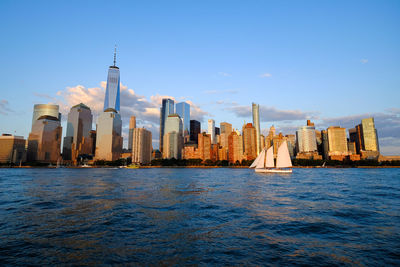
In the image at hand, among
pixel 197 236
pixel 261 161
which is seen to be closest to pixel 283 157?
pixel 261 161

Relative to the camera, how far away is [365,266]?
12047mm

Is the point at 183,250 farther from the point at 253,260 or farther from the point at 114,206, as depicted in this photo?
the point at 114,206

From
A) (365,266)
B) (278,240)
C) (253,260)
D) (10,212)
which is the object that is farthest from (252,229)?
(10,212)

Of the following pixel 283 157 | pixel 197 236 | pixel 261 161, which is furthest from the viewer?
pixel 261 161

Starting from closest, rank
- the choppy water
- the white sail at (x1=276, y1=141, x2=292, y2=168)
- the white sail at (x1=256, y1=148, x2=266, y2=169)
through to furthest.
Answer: the choppy water < the white sail at (x1=276, y1=141, x2=292, y2=168) < the white sail at (x1=256, y1=148, x2=266, y2=169)

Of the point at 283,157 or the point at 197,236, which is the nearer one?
the point at 197,236

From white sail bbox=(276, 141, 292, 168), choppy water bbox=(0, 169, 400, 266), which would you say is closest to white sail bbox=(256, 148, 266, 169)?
white sail bbox=(276, 141, 292, 168)

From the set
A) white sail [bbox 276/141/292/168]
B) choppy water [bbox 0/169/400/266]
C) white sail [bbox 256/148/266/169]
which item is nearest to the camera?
choppy water [bbox 0/169/400/266]

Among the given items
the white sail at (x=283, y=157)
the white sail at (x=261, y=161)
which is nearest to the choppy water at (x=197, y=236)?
the white sail at (x=283, y=157)

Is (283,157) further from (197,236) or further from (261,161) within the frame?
(197,236)

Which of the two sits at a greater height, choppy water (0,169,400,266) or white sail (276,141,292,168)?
white sail (276,141,292,168)

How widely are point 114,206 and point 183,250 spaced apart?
17653mm

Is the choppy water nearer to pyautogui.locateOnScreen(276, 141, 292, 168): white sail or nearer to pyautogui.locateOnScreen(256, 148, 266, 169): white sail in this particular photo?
pyautogui.locateOnScreen(276, 141, 292, 168): white sail

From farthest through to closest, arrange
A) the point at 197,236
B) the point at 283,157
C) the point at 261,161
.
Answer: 1. the point at 261,161
2. the point at 283,157
3. the point at 197,236
